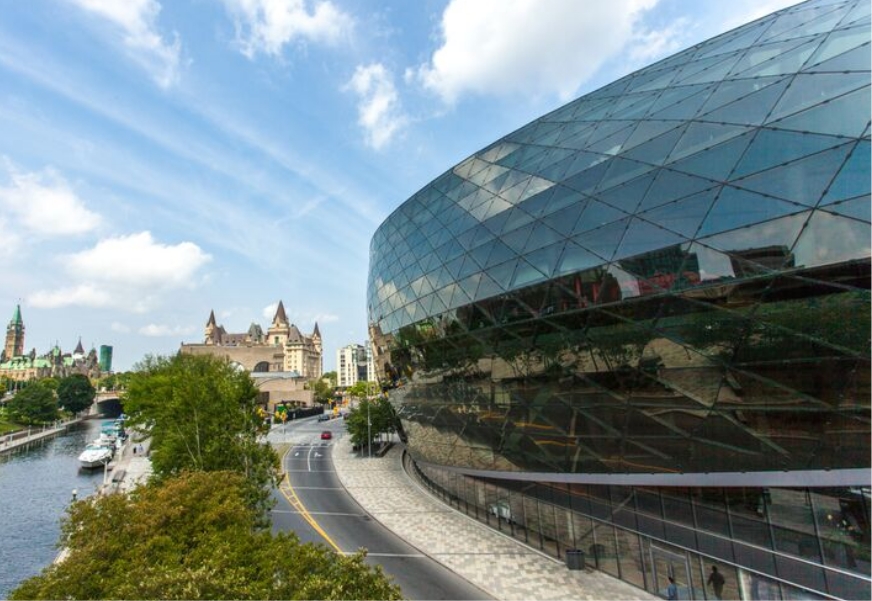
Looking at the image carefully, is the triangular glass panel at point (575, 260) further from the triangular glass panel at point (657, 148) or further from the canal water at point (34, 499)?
the canal water at point (34, 499)

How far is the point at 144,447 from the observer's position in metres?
61.8

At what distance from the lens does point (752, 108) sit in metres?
15.1

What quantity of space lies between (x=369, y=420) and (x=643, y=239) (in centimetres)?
4122

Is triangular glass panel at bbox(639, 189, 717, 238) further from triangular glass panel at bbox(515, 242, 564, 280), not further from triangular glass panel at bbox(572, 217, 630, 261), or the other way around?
triangular glass panel at bbox(515, 242, 564, 280)

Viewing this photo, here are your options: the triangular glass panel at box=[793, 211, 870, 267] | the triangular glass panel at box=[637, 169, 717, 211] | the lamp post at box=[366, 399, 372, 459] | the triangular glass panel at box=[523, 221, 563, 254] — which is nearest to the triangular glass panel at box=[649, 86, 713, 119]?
the triangular glass panel at box=[637, 169, 717, 211]

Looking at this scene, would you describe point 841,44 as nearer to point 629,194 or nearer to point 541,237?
point 629,194

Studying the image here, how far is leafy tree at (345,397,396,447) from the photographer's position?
52.4 meters

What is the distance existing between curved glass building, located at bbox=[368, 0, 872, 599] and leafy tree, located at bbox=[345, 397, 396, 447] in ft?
95.6

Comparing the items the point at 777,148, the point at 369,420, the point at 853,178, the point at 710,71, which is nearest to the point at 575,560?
the point at 853,178

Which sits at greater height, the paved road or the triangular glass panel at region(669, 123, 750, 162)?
the triangular glass panel at region(669, 123, 750, 162)

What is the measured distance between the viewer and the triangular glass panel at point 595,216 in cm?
1684

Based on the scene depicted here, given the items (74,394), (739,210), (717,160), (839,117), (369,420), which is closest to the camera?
(839,117)

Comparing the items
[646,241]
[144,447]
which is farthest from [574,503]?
[144,447]

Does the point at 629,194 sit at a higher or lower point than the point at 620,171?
lower
